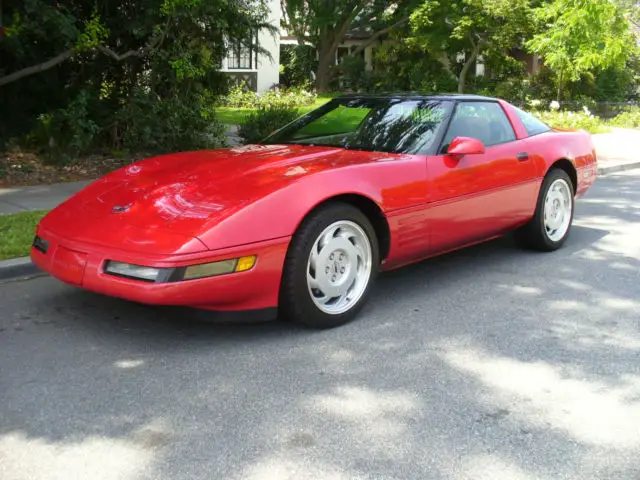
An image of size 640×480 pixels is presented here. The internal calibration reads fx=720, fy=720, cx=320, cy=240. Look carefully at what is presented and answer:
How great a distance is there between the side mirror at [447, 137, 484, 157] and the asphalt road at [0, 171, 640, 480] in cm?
99

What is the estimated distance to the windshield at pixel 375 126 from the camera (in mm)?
5020

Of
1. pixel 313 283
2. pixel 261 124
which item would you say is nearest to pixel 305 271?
pixel 313 283

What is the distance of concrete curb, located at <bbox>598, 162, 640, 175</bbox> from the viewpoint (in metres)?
12.0

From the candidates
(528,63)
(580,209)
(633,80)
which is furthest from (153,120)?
(528,63)

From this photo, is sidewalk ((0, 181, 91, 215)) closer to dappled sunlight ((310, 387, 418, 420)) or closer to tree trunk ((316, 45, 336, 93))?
dappled sunlight ((310, 387, 418, 420))

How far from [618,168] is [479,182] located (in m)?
8.31

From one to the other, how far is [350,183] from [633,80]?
27141 mm

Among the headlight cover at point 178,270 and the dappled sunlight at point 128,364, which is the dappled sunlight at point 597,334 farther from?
the dappled sunlight at point 128,364

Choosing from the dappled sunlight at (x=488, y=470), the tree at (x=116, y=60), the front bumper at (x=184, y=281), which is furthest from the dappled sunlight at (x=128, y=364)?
the tree at (x=116, y=60)

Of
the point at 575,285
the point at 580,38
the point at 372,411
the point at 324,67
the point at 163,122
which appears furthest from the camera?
the point at 324,67

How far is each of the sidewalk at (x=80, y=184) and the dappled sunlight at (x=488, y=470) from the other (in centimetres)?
576

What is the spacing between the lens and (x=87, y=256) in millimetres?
3859

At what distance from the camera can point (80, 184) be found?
885 centimetres

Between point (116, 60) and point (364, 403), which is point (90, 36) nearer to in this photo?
point (116, 60)
